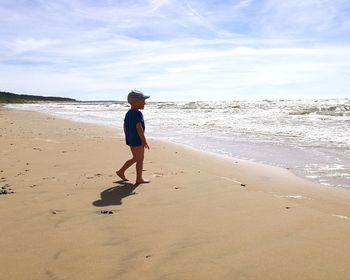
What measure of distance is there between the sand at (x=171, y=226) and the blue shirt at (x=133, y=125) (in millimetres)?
557

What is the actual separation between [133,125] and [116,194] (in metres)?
1.31

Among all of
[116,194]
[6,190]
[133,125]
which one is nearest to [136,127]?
[133,125]

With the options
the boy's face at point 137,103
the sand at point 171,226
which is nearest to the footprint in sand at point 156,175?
the sand at point 171,226

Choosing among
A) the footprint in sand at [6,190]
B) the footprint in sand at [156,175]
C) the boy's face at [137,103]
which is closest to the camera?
the footprint in sand at [6,190]

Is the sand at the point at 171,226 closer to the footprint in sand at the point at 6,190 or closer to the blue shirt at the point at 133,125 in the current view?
the footprint in sand at the point at 6,190

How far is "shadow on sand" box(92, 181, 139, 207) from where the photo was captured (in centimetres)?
457

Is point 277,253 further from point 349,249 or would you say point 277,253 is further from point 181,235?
point 181,235

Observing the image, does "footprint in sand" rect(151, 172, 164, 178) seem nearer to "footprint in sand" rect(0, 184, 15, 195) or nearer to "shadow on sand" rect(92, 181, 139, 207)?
"shadow on sand" rect(92, 181, 139, 207)

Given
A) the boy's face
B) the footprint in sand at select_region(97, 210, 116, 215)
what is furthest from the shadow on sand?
the boy's face

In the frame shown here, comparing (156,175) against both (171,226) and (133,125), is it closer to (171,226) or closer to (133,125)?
(133,125)

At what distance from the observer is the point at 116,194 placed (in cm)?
499

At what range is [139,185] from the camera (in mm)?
5492

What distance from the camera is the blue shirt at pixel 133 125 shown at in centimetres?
592

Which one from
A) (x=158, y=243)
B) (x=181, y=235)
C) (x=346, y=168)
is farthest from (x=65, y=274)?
(x=346, y=168)
